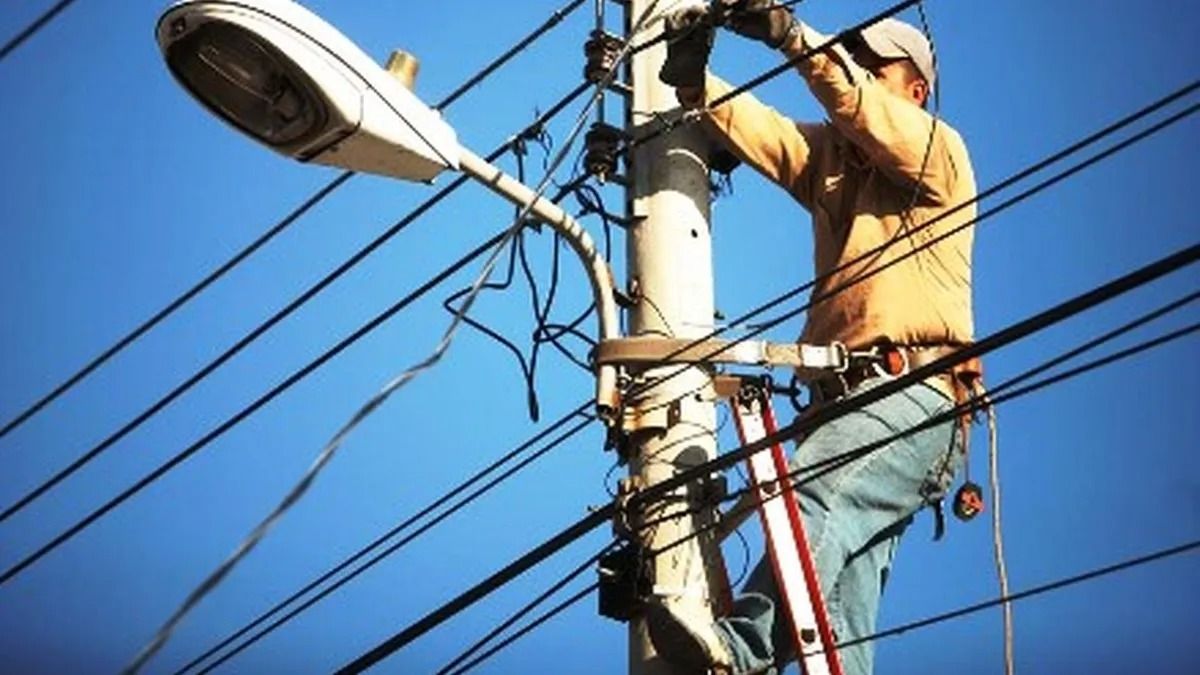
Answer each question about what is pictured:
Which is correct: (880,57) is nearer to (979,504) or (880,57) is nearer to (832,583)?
(979,504)

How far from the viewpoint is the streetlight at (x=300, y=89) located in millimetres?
3707

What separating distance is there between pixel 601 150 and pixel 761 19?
75cm

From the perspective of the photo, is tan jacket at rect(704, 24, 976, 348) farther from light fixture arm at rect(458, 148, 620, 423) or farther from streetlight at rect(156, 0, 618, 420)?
streetlight at rect(156, 0, 618, 420)

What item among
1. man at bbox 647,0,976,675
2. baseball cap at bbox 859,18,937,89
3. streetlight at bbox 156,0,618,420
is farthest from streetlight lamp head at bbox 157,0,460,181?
baseball cap at bbox 859,18,937,89

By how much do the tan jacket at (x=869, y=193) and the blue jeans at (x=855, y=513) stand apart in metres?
0.28

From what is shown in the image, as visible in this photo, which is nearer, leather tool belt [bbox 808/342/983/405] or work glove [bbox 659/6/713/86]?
leather tool belt [bbox 808/342/983/405]

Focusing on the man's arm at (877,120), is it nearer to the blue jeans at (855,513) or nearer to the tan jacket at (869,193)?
the tan jacket at (869,193)

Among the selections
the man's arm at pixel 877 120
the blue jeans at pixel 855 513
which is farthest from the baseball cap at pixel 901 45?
the blue jeans at pixel 855 513

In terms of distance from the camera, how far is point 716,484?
4727mm

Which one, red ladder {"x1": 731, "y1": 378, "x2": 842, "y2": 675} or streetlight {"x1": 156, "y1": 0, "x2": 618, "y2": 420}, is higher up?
streetlight {"x1": 156, "y1": 0, "x2": 618, "y2": 420}

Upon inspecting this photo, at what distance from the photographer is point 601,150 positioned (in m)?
5.34

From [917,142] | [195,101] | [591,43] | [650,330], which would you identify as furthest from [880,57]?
[195,101]

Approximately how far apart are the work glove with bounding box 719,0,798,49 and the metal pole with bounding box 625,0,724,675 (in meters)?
0.46

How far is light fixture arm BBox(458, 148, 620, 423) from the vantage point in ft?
15.3
